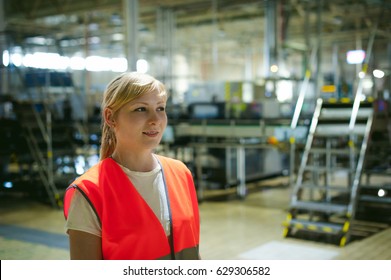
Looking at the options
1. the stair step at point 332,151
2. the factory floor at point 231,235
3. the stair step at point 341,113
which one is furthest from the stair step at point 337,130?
the factory floor at point 231,235

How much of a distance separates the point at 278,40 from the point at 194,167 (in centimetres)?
291

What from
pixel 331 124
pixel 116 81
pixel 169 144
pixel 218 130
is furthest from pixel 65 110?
pixel 116 81

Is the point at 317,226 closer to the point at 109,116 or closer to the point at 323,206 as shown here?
the point at 323,206

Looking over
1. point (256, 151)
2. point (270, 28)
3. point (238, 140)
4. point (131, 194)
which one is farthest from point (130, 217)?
point (270, 28)

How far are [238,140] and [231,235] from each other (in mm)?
2615

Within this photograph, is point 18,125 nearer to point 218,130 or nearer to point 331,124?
point 218,130

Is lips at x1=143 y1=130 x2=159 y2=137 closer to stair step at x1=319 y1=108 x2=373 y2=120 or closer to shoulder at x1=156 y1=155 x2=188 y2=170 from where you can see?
shoulder at x1=156 y1=155 x2=188 y2=170

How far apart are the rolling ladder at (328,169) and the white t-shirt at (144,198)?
431 centimetres

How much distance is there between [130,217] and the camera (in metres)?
1.51

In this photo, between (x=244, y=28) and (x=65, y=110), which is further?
(x=244, y=28)

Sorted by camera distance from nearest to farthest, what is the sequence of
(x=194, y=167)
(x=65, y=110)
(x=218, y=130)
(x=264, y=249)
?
(x=264, y=249) < (x=218, y=130) < (x=194, y=167) < (x=65, y=110)

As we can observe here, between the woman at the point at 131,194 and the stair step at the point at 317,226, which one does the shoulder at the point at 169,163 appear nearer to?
the woman at the point at 131,194

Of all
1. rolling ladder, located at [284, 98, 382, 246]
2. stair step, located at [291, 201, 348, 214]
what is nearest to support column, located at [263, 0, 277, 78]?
rolling ladder, located at [284, 98, 382, 246]

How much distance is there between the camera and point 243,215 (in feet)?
23.6
